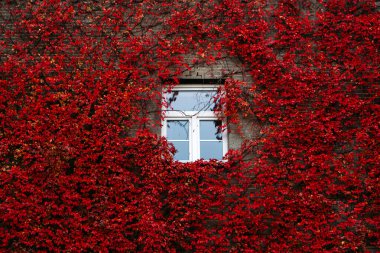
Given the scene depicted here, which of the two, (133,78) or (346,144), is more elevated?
(133,78)

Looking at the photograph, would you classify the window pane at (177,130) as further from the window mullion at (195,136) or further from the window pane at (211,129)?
the window pane at (211,129)

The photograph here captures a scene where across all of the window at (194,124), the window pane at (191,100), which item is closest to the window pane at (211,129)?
the window at (194,124)

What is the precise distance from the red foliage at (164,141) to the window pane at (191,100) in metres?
0.31

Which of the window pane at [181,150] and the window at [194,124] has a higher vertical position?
the window at [194,124]

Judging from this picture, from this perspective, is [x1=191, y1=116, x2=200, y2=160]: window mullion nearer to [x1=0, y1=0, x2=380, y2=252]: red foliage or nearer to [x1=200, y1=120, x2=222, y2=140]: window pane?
[x1=200, y1=120, x2=222, y2=140]: window pane

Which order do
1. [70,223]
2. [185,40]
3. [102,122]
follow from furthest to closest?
[185,40] < [102,122] < [70,223]

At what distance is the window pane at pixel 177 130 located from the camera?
7.81 meters

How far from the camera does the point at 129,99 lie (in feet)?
25.2

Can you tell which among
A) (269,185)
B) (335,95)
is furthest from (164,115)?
(335,95)

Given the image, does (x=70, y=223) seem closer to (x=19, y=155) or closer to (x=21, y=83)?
(x=19, y=155)

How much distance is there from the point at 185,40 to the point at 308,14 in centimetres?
244

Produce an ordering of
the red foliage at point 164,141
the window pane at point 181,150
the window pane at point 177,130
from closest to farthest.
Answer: the red foliage at point 164,141, the window pane at point 181,150, the window pane at point 177,130

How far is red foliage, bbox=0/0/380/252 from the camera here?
7.05 metres

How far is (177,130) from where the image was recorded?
7.87m
